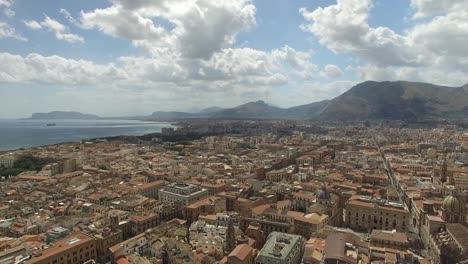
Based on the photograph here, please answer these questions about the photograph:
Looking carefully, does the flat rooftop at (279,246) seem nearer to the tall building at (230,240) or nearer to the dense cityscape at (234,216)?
the dense cityscape at (234,216)

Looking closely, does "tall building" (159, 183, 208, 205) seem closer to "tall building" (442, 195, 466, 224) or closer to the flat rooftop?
the flat rooftop

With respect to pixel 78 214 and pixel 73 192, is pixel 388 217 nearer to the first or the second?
pixel 78 214

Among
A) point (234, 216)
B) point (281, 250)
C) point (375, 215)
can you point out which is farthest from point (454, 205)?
point (234, 216)

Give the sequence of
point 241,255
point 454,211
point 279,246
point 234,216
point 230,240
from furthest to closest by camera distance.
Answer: point 234,216
point 454,211
point 230,240
point 279,246
point 241,255

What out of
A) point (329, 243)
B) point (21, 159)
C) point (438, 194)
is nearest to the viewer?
point (329, 243)

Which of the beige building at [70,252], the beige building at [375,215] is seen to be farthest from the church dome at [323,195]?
the beige building at [70,252]

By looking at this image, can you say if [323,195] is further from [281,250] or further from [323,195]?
[281,250]

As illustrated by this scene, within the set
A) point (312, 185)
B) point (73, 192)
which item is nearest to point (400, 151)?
point (312, 185)
